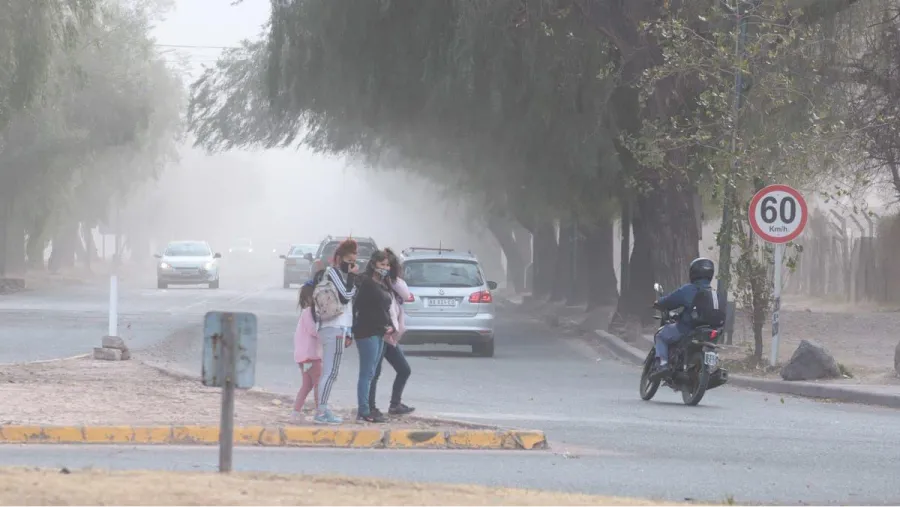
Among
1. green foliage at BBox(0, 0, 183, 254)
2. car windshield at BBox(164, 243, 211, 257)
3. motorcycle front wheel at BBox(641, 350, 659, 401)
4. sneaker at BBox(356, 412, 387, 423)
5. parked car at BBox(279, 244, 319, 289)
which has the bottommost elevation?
sneaker at BBox(356, 412, 387, 423)

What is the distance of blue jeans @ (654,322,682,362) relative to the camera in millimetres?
17750

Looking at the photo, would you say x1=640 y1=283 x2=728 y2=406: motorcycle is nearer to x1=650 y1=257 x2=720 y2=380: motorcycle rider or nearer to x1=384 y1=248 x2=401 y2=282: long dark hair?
x1=650 y1=257 x2=720 y2=380: motorcycle rider

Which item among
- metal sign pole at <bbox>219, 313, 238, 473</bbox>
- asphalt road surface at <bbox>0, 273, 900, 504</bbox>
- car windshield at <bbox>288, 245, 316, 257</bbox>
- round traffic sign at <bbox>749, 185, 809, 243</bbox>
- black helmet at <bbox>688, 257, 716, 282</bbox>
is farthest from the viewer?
car windshield at <bbox>288, 245, 316, 257</bbox>

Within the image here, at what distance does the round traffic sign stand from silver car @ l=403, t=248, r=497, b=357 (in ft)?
18.0

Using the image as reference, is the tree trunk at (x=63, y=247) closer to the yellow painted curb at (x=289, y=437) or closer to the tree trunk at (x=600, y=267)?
the tree trunk at (x=600, y=267)

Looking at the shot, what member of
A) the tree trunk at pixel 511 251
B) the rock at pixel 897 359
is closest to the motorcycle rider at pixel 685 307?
the rock at pixel 897 359

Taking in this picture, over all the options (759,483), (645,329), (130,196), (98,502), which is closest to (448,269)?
(645,329)

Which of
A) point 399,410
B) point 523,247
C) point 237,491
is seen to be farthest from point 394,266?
point 523,247

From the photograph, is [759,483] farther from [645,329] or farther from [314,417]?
[645,329]

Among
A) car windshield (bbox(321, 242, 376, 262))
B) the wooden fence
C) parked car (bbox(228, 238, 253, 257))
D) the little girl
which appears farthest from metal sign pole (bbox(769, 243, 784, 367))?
parked car (bbox(228, 238, 253, 257))

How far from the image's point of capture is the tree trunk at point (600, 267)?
38562 mm

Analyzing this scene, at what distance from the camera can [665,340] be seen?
17.8 metres

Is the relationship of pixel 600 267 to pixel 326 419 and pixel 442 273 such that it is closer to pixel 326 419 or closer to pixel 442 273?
pixel 442 273

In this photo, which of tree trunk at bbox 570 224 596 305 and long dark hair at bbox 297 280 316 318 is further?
tree trunk at bbox 570 224 596 305
